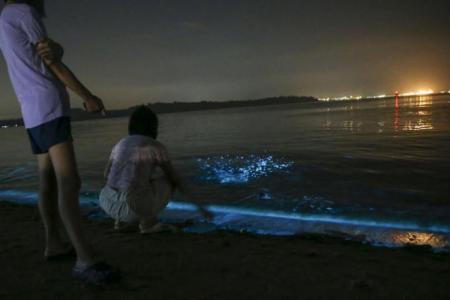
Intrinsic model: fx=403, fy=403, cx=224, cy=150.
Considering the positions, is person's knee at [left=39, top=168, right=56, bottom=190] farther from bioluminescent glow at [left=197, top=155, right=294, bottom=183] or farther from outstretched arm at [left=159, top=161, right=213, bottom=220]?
bioluminescent glow at [left=197, top=155, right=294, bottom=183]

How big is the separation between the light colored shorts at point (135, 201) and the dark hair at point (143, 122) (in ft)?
1.69

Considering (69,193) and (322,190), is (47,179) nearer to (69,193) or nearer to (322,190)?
(69,193)

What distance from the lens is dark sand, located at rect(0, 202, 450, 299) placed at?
2.73 meters

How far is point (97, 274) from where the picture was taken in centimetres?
278

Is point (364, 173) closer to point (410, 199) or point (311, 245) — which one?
point (410, 199)

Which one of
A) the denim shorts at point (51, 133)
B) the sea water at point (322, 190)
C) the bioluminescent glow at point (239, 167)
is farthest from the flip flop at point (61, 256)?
the bioluminescent glow at point (239, 167)

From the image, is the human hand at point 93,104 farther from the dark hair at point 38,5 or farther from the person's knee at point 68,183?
the dark hair at point 38,5

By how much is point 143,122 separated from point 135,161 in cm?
41

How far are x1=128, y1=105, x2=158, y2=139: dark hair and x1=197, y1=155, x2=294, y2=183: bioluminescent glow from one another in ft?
14.3

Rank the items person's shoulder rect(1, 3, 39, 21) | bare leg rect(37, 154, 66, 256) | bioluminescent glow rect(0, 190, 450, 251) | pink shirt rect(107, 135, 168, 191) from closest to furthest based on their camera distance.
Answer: person's shoulder rect(1, 3, 39, 21)
bare leg rect(37, 154, 66, 256)
pink shirt rect(107, 135, 168, 191)
bioluminescent glow rect(0, 190, 450, 251)

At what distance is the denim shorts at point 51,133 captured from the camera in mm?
2699

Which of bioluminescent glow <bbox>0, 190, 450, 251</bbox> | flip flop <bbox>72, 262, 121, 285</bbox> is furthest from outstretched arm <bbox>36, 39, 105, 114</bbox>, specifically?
bioluminescent glow <bbox>0, 190, 450, 251</bbox>

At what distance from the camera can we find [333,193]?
22.9 ft

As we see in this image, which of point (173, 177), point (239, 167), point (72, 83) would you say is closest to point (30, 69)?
point (72, 83)
